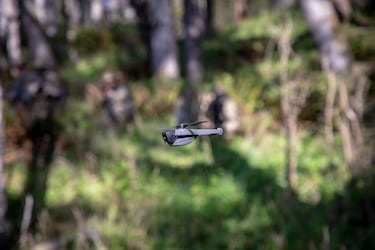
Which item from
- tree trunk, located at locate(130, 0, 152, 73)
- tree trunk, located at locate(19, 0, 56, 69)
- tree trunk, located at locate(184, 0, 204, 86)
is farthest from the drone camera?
tree trunk, located at locate(19, 0, 56, 69)

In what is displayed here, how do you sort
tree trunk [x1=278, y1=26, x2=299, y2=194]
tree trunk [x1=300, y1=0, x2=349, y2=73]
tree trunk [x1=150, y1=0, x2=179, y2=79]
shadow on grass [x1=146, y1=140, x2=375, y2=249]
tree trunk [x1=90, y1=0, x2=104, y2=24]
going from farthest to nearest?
1. tree trunk [x1=90, y1=0, x2=104, y2=24]
2. tree trunk [x1=150, y1=0, x2=179, y2=79]
3. tree trunk [x1=300, y1=0, x2=349, y2=73]
4. tree trunk [x1=278, y1=26, x2=299, y2=194]
5. shadow on grass [x1=146, y1=140, x2=375, y2=249]

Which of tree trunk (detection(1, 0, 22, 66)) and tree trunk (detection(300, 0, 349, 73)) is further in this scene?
tree trunk (detection(1, 0, 22, 66))

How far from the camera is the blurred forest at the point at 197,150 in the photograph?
3.17 meters

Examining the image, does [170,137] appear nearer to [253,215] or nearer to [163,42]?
[253,215]

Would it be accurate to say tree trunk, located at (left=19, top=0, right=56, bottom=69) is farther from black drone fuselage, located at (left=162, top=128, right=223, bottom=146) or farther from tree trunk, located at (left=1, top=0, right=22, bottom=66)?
black drone fuselage, located at (left=162, top=128, right=223, bottom=146)

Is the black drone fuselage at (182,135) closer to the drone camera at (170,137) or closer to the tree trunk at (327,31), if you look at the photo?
the drone camera at (170,137)

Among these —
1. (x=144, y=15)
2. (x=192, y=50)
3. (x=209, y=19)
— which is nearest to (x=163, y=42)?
(x=144, y=15)

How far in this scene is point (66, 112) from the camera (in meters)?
5.60

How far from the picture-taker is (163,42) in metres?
7.08

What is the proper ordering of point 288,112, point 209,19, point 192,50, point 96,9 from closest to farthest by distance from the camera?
point 288,112
point 192,50
point 209,19
point 96,9

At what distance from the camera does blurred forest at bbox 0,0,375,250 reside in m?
3.17

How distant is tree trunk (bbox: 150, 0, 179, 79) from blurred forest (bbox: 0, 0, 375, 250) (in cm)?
3

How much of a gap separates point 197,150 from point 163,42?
3892 mm

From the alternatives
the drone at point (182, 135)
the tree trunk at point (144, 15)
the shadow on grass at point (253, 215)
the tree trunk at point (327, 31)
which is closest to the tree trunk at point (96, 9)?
Result: the tree trunk at point (144, 15)
